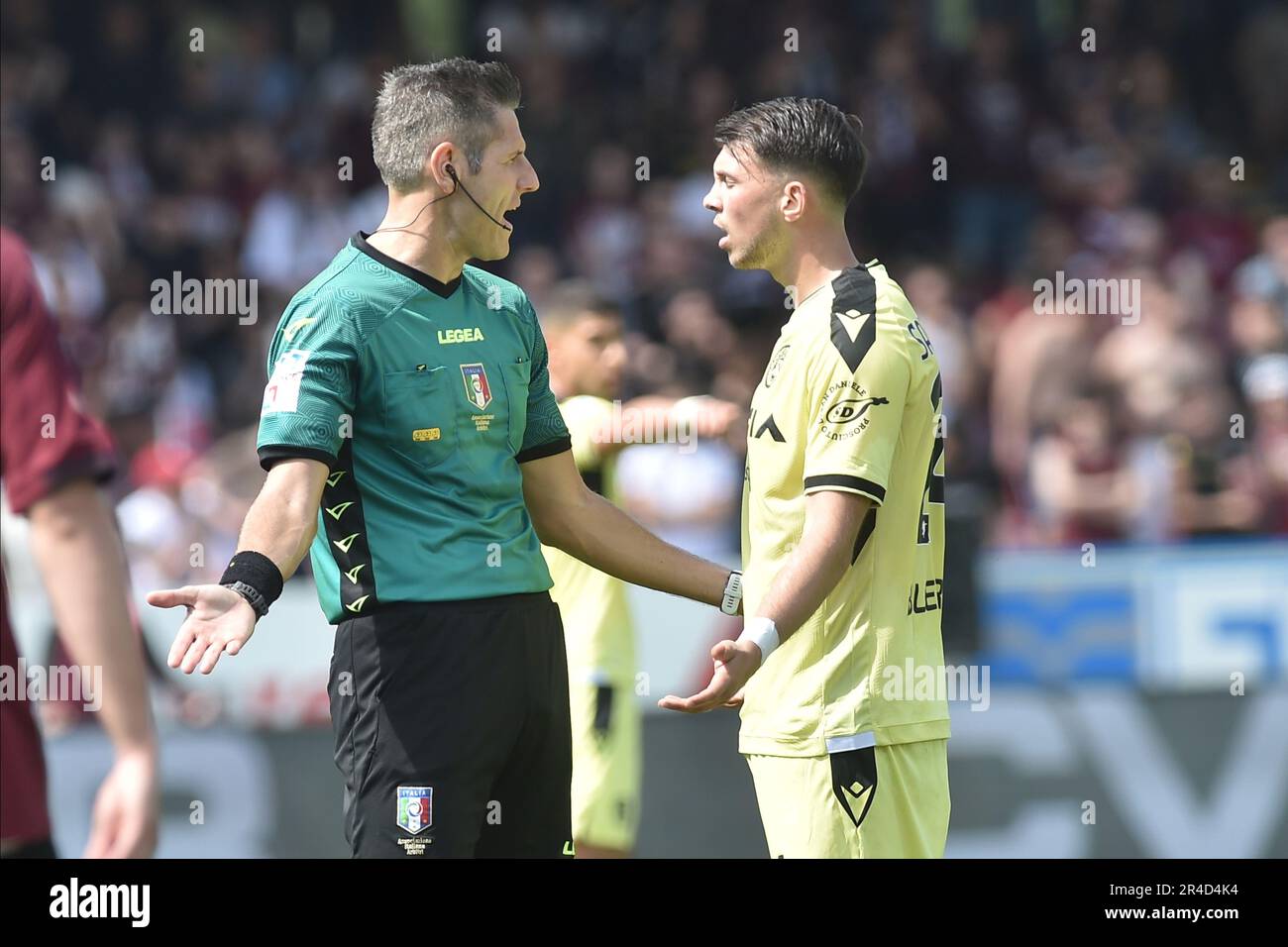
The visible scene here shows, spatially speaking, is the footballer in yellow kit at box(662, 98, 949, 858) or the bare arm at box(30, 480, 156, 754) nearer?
the bare arm at box(30, 480, 156, 754)

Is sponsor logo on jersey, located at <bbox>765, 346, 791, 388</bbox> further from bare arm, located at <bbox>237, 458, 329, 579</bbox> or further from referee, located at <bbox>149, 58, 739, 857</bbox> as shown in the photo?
bare arm, located at <bbox>237, 458, 329, 579</bbox>

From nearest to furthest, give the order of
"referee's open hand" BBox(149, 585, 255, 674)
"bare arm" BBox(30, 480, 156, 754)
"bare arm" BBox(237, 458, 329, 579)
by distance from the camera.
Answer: "bare arm" BBox(30, 480, 156, 754) < "referee's open hand" BBox(149, 585, 255, 674) < "bare arm" BBox(237, 458, 329, 579)

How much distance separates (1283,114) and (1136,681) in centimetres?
773

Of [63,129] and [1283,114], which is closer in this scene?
[63,129]

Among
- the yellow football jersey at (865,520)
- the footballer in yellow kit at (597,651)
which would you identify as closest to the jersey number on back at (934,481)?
the yellow football jersey at (865,520)

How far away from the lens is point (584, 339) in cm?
655

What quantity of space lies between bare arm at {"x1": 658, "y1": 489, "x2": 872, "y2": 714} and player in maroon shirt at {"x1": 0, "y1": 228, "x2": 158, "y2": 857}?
1.35 metres

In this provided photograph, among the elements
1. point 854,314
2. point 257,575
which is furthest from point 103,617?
point 854,314

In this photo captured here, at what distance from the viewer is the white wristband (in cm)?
409

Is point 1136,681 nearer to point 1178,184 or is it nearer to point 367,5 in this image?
point 1178,184

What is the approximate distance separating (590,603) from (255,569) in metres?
2.73

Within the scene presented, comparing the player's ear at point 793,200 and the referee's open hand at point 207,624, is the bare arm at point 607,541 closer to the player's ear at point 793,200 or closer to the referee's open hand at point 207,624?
the player's ear at point 793,200

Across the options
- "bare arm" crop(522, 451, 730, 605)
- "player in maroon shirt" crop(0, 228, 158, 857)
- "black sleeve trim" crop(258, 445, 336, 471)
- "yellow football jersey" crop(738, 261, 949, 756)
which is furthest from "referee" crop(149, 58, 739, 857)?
"player in maroon shirt" crop(0, 228, 158, 857)
